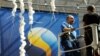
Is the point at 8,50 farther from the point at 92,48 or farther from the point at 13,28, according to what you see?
the point at 92,48

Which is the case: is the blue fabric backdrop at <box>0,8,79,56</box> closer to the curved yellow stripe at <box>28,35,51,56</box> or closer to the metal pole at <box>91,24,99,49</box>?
the curved yellow stripe at <box>28,35,51,56</box>

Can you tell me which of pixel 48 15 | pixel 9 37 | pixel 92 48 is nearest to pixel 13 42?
pixel 9 37

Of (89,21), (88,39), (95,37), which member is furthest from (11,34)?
(95,37)

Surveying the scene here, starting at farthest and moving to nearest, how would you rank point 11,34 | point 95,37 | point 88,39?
point 11,34
point 88,39
point 95,37

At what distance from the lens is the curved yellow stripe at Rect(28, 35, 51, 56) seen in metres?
7.34

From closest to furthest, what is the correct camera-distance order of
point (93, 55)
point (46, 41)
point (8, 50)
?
point (93, 55) < point (8, 50) < point (46, 41)

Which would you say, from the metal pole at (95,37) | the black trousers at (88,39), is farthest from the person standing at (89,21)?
the metal pole at (95,37)

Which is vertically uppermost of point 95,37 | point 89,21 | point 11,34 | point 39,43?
point 89,21

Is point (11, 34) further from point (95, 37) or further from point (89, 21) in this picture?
point (95, 37)

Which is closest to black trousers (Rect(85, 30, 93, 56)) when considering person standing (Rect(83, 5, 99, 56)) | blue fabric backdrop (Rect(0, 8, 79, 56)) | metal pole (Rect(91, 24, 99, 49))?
person standing (Rect(83, 5, 99, 56))

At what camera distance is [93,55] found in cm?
447

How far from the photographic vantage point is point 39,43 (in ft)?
24.3

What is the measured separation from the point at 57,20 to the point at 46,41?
23.8 inches

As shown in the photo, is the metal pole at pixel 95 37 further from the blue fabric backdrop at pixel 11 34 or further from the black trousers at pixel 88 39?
the blue fabric backdrop at pixel 11 34
